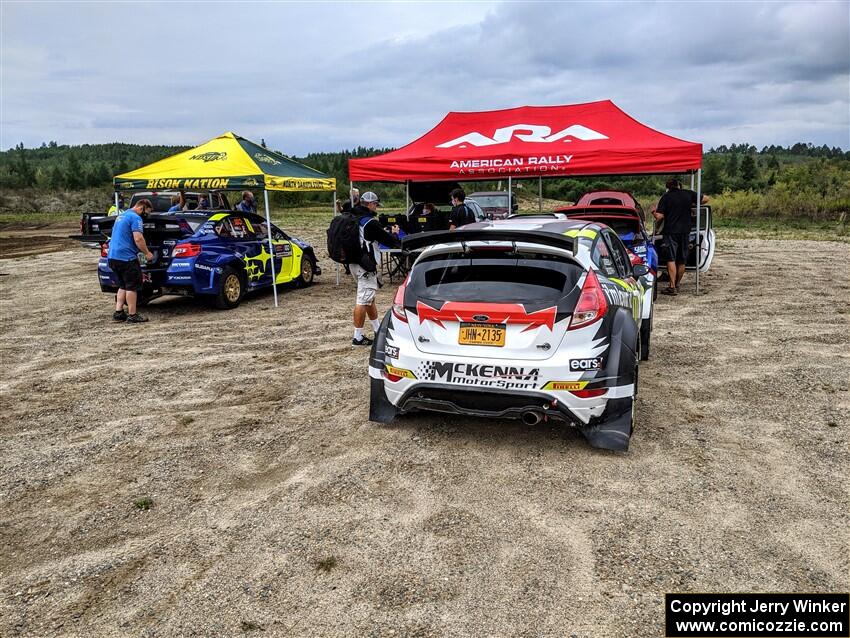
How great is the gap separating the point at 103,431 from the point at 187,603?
2.72m

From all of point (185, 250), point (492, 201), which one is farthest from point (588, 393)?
point (492, 201)

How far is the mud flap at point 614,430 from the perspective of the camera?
14.1 ft

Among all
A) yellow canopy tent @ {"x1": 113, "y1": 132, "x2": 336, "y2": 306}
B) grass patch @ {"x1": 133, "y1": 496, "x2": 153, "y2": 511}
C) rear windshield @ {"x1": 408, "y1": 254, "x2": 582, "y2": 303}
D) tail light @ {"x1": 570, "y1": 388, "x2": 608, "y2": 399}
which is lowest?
grass patch @ {"x1": 133, "y1": 496, "x2": 153, "y2": 511}

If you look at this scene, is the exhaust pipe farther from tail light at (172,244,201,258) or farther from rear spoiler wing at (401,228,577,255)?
tail light at (172,244,201,258)

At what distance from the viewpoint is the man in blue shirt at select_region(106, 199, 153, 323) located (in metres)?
9.16

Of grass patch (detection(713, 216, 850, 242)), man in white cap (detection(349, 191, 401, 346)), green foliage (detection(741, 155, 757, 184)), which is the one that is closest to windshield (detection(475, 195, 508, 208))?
grass patch (detection(713, 216, 850, 242))

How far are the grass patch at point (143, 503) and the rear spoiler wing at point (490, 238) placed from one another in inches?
92.0

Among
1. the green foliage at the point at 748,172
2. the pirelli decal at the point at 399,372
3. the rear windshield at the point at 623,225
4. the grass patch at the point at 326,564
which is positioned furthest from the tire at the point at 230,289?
the green foliage at the point at 748,172

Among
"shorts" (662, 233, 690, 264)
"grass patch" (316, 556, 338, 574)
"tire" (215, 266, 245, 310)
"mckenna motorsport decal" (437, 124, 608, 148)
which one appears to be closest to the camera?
"grass patch" (316, 556, 338, 574)

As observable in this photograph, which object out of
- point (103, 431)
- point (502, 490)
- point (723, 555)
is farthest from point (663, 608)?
point (103, 431)

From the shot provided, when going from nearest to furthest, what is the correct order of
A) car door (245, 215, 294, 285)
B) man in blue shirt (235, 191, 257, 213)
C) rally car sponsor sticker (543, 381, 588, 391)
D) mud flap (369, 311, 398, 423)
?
rally car sponsor sticker (543, 381, 588, 391), mud flap (369, 311, 398, 423), car door (245, 215, 294, 285), man in blue shirt (235, 191, 257, 213)

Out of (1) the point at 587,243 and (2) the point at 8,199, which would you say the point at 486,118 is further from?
(2) the point at 8,199

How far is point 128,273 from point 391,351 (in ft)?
20.5

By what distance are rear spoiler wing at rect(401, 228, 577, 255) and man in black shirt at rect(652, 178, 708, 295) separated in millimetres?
7374
